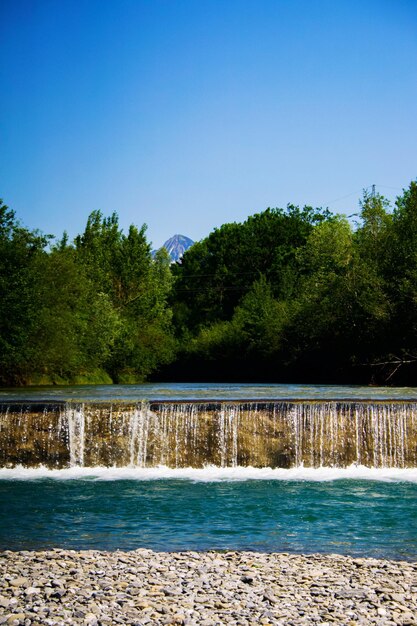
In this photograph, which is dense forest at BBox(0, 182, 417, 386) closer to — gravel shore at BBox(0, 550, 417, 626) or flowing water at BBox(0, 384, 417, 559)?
flowing water at BBox(0, 384, 417, 559)

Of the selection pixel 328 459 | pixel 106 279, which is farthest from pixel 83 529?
pixel 106 279

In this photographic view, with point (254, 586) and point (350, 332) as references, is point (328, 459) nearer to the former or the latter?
point (254, 586)

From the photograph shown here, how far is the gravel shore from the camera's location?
6.72 metres

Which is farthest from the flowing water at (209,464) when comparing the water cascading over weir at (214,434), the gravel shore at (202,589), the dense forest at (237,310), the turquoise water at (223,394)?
the dense forest at (237,310)

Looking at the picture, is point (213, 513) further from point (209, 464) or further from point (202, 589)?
point (209, 464)

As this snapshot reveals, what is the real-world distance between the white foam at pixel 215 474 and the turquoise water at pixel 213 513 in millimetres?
63

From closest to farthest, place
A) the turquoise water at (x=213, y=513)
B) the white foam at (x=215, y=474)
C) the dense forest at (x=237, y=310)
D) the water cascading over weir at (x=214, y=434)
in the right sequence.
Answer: the turquoise water at (x=213, y=513) → the white foam at (x=215, y=474) → the water cascading over weir at (x=214, y=434) → the dense forest at (x=237, y=310)

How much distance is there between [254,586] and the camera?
7.61 meters

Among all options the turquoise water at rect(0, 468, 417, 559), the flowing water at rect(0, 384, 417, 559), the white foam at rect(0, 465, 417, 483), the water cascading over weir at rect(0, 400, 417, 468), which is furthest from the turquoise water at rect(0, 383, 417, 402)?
the turquoise water at rect(0, 468, 417, 559)

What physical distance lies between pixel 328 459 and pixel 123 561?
9047 millimetres

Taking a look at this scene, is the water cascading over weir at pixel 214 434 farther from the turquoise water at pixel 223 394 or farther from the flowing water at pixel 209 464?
the turquoise water at pixel 223 394

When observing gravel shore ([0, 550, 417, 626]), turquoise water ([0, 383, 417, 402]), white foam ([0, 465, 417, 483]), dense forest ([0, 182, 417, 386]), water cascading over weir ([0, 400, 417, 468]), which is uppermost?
dense forest ([0, 182, 417, 386])

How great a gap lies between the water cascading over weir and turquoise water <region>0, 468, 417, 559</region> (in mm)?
1194

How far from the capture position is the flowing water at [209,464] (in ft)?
37.3
